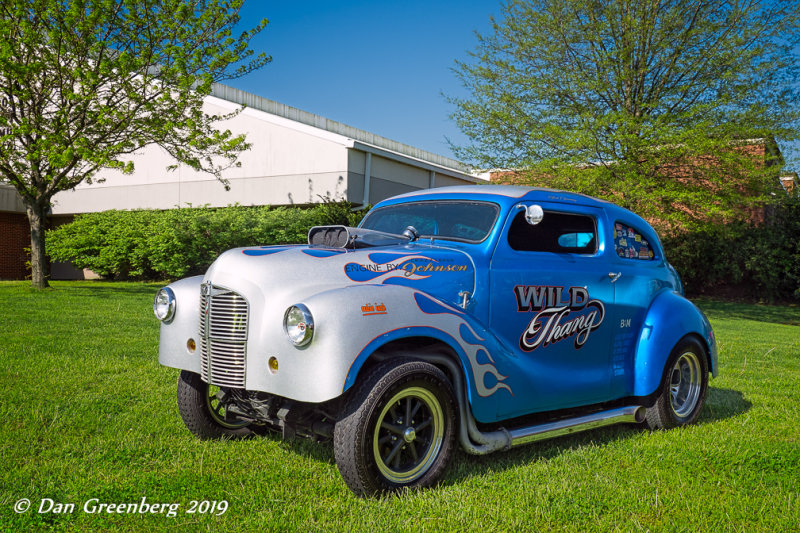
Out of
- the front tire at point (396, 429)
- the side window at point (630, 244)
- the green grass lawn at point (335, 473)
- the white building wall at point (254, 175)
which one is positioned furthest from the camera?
the white building wall at point (254, 175)

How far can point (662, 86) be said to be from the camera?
1823 cm

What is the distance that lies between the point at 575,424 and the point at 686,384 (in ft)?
5.90

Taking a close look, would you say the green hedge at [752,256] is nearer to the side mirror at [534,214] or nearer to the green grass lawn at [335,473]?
the green grass lawn at [335,473]

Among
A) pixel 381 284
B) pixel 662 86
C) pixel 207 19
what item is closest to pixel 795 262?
pixel 662 86

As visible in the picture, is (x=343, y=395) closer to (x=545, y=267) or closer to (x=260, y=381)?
(x=260, y=381)

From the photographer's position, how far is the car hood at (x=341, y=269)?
3.71 meters

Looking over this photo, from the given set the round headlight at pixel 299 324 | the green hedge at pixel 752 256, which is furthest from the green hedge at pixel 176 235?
the round headlight at pixel 299 324

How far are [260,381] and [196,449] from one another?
3.85 feet

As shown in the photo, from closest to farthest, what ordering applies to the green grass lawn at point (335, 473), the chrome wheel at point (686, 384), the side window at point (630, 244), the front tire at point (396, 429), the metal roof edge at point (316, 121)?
the green grass lawn at point (335, 473) < the front tire at point (396, 429) < the side window at point (630, 244) < the chrome wheel at point (686, 384) < the metal roof edge at point (316, 121)

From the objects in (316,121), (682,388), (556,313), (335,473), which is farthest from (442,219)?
(316,121)

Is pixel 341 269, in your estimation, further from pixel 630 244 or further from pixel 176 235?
pixel 176 235

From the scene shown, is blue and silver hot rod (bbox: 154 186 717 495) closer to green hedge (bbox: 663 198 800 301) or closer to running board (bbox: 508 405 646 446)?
running board (bbox: 508 405 646 446)

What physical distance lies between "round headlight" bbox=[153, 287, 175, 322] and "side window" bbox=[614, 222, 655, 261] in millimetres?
3576

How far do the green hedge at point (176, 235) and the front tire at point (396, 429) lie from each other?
14369 millimetres
